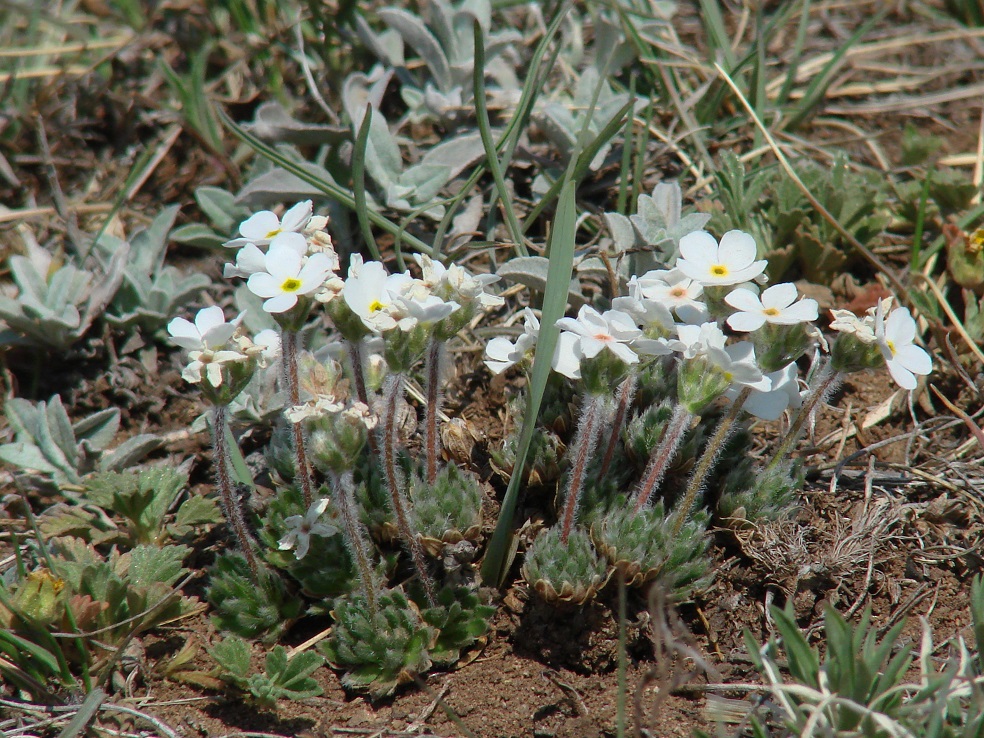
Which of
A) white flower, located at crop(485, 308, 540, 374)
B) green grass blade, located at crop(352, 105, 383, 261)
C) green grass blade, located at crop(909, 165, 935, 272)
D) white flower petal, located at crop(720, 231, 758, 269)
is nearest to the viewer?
white flower petal, located at crop(720, 231, 758, 269)

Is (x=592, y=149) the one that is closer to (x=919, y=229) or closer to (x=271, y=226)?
(x=271, y=226)

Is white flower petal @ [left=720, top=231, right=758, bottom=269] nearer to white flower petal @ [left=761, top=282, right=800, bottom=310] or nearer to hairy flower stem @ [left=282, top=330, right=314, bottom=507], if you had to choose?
white flower petal @ [left=761, top=282, right=800, bottom=310]

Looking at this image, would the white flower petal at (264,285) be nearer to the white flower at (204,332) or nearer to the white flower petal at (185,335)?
the white flower at (204,332)

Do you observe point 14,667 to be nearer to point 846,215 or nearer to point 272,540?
point 272,540

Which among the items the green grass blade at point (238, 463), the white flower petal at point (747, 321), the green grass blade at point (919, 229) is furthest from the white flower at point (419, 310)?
the green grass blade at point (919, 229)

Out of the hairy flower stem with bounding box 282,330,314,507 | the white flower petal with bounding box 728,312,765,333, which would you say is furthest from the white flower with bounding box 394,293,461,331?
the white flower petal with bounding box 728,312,765,333

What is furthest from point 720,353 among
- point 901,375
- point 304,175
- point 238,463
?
point 304,175
